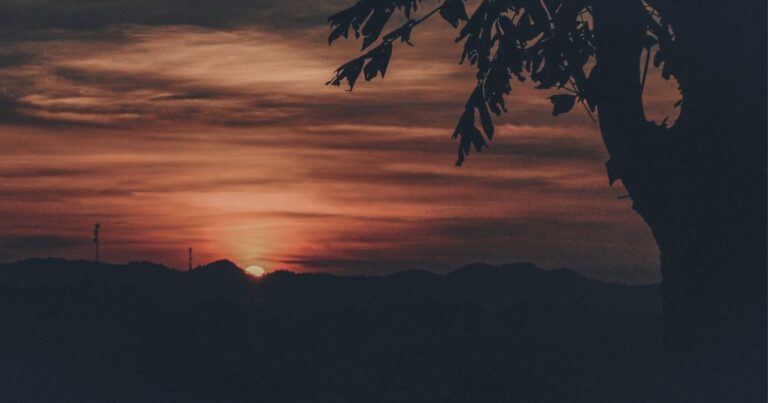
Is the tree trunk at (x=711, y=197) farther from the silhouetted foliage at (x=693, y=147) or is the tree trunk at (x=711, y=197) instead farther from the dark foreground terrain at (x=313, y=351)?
the dark foreground terrain at (x=313, y=351)

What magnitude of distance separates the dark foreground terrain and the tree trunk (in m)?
27.9

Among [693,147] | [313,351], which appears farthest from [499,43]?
[313,351]

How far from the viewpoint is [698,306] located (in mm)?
10484

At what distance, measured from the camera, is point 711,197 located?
409 inches

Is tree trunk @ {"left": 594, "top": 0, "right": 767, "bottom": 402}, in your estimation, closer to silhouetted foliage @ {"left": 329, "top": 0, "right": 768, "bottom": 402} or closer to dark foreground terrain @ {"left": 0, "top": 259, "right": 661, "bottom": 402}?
silhouetted foliage @ {"left": 329, "top": 0, "right": 768, "bottom": 402}

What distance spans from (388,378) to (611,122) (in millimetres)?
36063

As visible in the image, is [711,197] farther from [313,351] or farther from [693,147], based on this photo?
[313,351]

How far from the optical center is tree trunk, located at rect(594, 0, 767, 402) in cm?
1017

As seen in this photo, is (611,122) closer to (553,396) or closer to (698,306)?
(698,306)

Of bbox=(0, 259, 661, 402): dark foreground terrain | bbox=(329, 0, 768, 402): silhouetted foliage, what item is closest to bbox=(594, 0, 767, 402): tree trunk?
bbox=(329, 0, 768, 402): silhouetted foliage

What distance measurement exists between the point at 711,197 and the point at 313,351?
4127cm

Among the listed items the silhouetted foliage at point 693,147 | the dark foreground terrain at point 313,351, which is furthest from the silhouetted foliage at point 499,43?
the dark foreground terrain at point 313,351

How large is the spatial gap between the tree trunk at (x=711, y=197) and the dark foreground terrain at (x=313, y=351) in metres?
27.9

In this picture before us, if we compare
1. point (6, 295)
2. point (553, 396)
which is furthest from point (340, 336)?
point (6, 295)
